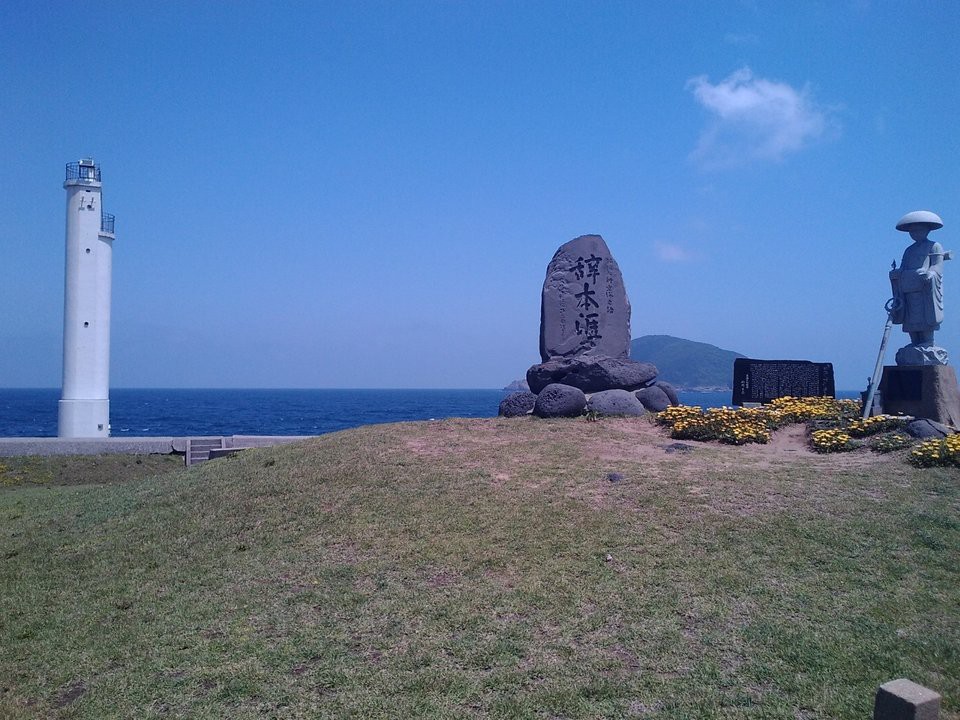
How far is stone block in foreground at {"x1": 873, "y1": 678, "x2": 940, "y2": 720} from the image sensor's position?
11.8ft

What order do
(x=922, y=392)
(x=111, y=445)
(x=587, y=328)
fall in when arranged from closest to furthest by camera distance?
(x=922, y=392), (x=587, y=328), (x=111, y=445)

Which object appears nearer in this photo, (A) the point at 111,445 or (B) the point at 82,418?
(A) the point at 111,445

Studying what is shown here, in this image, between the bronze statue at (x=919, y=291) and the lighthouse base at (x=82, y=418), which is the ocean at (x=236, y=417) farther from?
the lighthouse base at (x=82, y=418)

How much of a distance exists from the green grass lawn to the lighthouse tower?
56.4 feet

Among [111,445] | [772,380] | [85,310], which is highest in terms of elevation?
[85,310]

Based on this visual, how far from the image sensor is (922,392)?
537 inches

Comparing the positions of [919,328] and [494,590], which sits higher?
[919,328]

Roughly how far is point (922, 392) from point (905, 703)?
11725mm

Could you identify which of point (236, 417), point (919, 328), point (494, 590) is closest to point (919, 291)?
point (919, 328)

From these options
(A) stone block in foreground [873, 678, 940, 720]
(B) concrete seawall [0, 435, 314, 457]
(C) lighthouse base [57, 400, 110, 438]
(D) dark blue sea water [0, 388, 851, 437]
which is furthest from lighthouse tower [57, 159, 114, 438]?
(A) stone block in foreground [873, 678, 940, 720]

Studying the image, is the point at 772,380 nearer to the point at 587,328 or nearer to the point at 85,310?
the point at 587,328

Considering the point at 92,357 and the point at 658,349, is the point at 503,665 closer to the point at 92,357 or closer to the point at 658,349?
the point at 92,357

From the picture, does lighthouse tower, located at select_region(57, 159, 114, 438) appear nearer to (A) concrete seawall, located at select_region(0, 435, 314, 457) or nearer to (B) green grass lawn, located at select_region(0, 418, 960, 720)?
(A) concrete seawall, located at select_region(0, 435, 314, 457)

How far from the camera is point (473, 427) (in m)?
13.0
